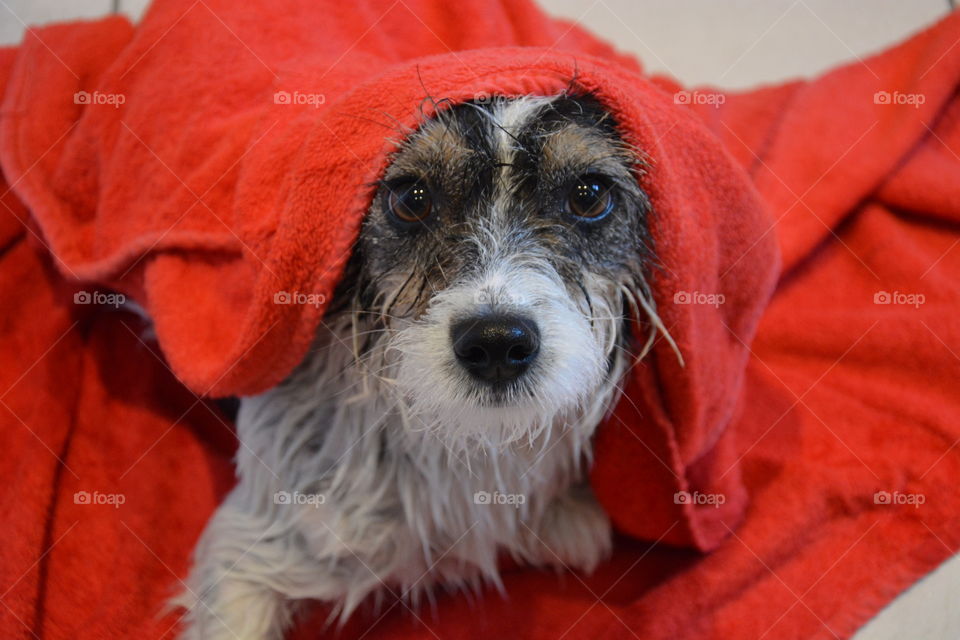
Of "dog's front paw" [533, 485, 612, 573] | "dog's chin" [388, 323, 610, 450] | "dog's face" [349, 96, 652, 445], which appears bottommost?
"dog's front paw" [533, 485, 612, 573]

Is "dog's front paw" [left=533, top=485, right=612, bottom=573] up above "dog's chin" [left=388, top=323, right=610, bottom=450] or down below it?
below

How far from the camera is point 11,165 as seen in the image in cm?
122

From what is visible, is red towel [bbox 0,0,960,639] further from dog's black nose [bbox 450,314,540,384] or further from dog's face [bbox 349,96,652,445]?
dog's black nose [bbox 450,314,540,384]

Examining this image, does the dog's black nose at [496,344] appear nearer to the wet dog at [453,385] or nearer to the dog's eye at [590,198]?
the wet dog at [453,385]

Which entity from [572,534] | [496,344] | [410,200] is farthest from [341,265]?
[572,534]

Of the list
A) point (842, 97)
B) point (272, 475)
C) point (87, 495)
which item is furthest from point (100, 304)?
point (842, 97)

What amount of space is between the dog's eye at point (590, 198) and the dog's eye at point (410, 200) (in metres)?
0.18

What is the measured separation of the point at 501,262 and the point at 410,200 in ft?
0.49

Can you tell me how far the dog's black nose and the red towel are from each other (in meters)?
0.20

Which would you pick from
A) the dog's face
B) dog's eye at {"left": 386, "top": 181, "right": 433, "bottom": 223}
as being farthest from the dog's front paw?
dog's eye at {"left": 386, "top": 181, "right": 433, "bottom": 223}

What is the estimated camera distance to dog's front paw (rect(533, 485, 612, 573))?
1.11 meters

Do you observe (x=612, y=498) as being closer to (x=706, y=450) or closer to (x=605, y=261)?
Result: (x=706, y=450)

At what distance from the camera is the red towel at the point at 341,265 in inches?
35.7

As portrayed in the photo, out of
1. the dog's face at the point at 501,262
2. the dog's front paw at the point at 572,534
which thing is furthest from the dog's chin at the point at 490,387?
the dog's front paw at the point at 572,534
